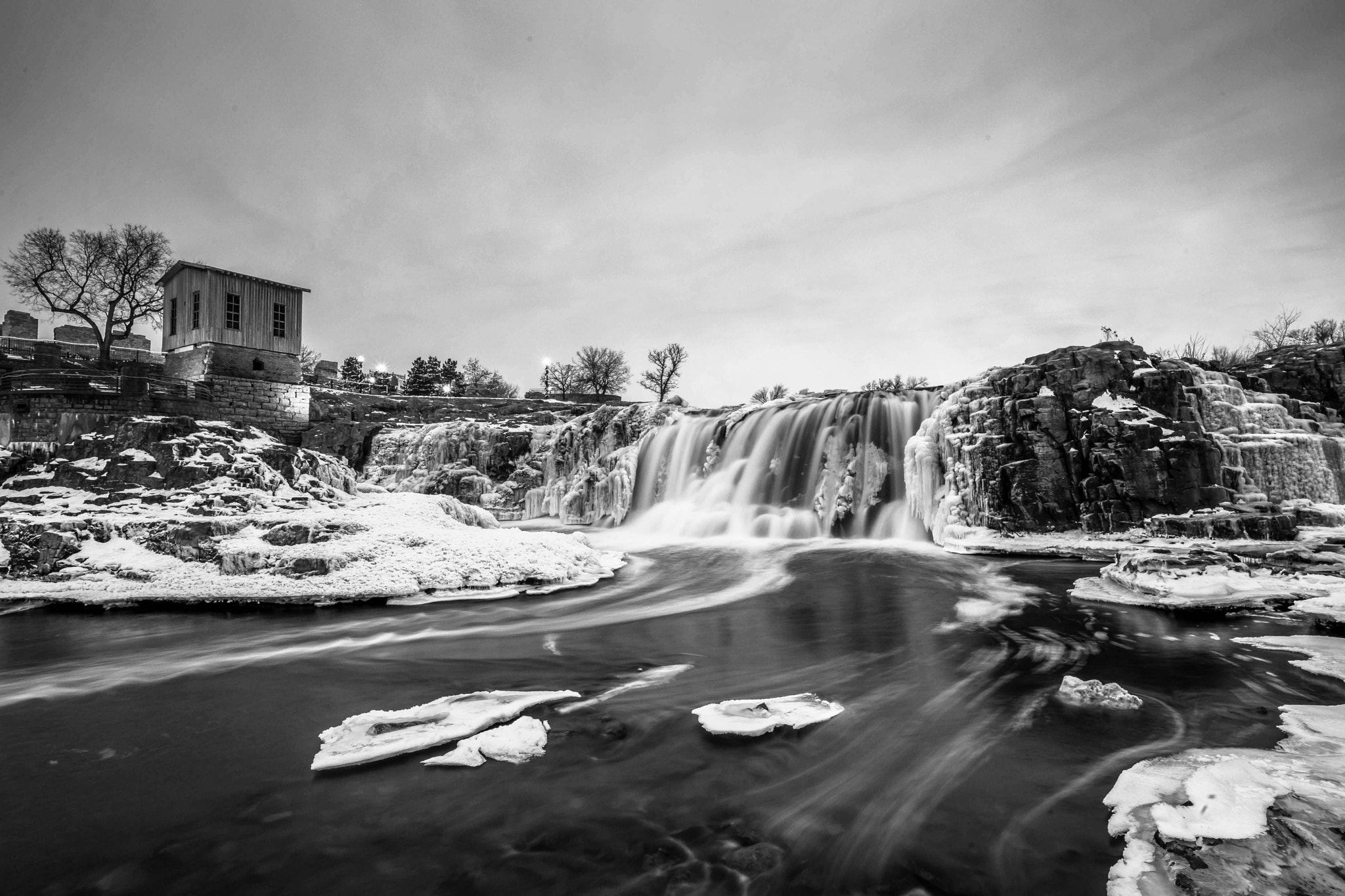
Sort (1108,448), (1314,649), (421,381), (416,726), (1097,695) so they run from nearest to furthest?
1. (416,726)
2. (1097,695)
3. (1314,649)
4. (1108,448)
5. (421,381)

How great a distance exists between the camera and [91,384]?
20953mm

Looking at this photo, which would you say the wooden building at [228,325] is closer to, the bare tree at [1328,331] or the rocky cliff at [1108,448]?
the rocky cliff at [1108,448]

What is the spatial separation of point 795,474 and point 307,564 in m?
14.1

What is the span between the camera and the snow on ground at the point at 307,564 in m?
8.66

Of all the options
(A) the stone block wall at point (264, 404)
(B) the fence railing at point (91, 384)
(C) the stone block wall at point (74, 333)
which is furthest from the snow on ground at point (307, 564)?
(C) the stone block wall at point (74, 333)

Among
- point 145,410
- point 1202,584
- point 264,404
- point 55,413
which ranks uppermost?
point 264,404

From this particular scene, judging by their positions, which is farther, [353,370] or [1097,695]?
[353,370]

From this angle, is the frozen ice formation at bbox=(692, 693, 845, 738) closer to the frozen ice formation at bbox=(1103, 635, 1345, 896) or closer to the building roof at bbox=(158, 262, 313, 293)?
the frozen ice formation at bbox=(1103, 635, 1345, 896)

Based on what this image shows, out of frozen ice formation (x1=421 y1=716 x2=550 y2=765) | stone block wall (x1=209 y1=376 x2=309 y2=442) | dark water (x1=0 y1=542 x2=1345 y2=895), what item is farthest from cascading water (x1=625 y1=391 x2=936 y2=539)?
stone block wall (x1=209 y1=376 x2=309 y2=442)

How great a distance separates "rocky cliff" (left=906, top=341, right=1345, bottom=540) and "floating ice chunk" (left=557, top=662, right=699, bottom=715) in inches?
474

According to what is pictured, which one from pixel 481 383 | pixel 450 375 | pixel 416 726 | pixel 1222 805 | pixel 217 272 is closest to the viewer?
pixel 1222 805

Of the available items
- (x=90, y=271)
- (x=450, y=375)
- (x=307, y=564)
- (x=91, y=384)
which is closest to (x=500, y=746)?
(x=307, y=564)

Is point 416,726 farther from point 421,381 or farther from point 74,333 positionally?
point 74,333

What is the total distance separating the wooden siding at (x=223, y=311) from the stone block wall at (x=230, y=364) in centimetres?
27
